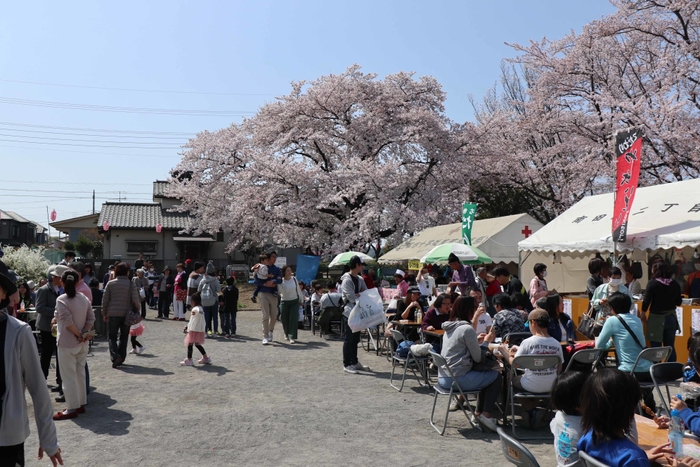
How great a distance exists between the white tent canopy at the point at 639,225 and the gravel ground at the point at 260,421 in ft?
14.0

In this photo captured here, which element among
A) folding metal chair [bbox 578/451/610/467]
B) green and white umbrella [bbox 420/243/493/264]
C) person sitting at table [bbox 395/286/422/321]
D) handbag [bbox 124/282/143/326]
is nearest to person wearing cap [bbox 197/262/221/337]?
handbag [bbox 124/282/143/326]

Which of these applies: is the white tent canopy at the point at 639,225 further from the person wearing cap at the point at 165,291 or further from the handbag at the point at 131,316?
the person wearing cap at the point at 165,291

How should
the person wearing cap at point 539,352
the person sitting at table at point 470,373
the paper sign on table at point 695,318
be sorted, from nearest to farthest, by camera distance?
the person wearing cap at point 539,352 → the person sitting at table at point 470,373 → the paper sign on table at point 695,318

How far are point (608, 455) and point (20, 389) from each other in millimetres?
2816

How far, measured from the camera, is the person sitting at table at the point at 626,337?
5.99 meters

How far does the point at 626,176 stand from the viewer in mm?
9805

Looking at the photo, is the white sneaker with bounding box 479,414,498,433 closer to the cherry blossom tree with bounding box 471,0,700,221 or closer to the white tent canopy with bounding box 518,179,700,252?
the white tent canopy with bounding box 518,179,700,252

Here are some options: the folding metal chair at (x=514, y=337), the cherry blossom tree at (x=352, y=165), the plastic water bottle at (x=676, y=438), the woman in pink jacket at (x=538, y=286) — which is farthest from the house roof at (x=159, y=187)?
the plastic water bottle at (x=676, y=438)

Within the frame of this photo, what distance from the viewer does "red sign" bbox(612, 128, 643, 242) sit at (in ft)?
31.7

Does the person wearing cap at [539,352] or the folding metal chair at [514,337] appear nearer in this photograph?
the person wearing cap at [539,352]

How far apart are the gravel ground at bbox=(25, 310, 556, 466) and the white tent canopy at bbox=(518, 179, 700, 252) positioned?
427cm

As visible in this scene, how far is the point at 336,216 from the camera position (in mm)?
26047

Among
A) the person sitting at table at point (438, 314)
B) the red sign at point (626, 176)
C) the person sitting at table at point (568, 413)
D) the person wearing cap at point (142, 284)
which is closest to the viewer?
the person sitting at table at point (568, 413)

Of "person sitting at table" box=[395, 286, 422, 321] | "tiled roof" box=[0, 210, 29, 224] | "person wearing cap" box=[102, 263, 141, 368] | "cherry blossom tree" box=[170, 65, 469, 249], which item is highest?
"tiled roof" box=[0, 210, 29, 224]
